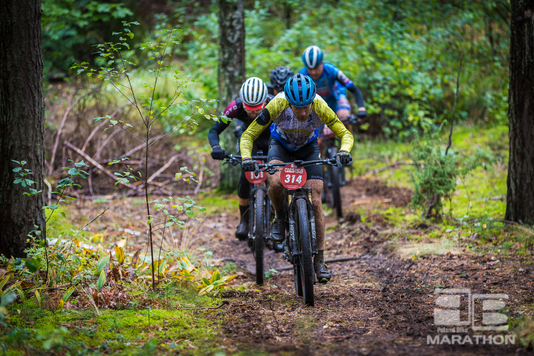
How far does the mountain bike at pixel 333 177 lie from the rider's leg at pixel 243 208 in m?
1.96

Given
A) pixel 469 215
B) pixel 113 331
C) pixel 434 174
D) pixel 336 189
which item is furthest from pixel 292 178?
pixel 469 215

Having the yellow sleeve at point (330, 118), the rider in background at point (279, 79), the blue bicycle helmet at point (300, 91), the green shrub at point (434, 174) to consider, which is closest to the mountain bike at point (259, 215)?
the yellow sleeve at point (330, 118)

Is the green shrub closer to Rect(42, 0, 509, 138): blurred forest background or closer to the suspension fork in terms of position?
the suspension fork

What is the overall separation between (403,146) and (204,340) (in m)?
9.60

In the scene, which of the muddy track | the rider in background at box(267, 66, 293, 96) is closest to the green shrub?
the muddy track

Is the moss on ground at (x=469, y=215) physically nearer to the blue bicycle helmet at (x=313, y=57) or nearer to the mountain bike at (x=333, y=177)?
the mountain bike at (x=333, y=177)

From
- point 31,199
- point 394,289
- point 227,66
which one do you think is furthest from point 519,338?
point 227,66

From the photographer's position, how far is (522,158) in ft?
17.1

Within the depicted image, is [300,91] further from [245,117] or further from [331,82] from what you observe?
[331,82]

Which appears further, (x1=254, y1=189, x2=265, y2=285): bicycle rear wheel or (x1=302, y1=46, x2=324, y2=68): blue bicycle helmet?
(x1=302, y1=46, x2=324, y2=68): blue bicycle helmet

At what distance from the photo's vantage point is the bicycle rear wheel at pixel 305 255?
12.6 ft

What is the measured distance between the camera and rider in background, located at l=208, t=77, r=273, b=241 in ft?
16.4

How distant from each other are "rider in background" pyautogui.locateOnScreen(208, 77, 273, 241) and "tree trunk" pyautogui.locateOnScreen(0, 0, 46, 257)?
183 cm

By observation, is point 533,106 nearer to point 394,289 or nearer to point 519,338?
point 394,289
